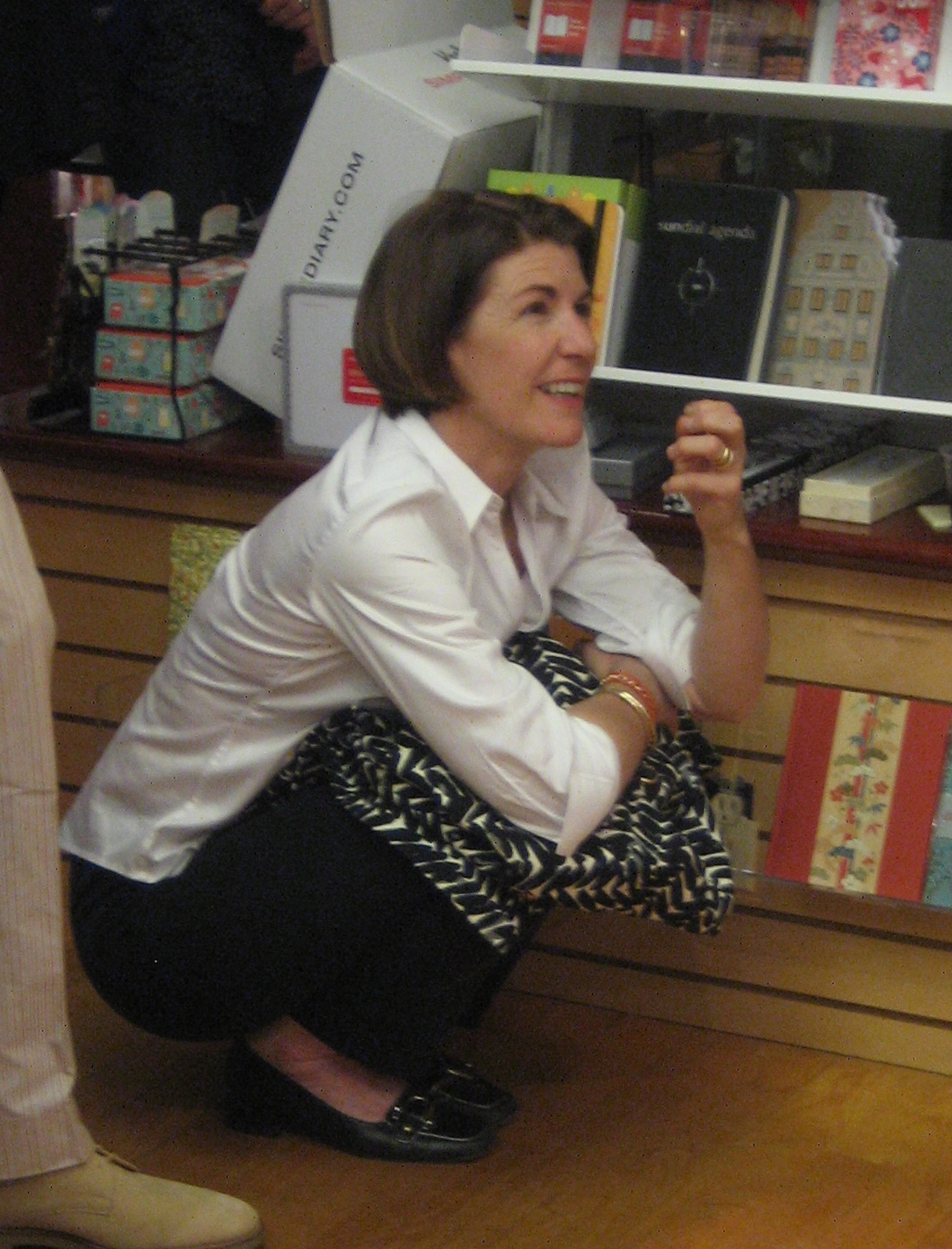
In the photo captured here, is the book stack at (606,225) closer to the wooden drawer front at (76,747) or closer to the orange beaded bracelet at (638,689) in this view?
the orange beaded bracelet at (638,689)

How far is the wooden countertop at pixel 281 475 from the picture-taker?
2.10m

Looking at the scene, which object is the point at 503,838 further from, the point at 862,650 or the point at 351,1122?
the point at 862,650

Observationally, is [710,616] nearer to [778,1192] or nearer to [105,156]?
[778,1192]

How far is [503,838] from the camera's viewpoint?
5.67ft

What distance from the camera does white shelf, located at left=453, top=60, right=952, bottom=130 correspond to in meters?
2.12

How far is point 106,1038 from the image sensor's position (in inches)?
86.3

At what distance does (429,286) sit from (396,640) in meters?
0.40

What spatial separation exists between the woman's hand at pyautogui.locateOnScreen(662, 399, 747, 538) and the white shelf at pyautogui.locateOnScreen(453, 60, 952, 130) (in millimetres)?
546

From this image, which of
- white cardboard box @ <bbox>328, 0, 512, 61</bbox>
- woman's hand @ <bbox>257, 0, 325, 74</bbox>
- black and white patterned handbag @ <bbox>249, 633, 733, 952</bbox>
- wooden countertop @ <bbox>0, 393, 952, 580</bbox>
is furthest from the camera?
woman's hand @ <bbox>257, 0, 325, 74</bbox>

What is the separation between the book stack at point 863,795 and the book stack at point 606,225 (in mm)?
587

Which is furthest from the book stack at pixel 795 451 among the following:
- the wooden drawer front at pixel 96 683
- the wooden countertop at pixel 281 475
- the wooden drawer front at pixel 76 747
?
the wooden drawer front at pixel 76 747

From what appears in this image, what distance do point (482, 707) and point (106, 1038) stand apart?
33.7 inches

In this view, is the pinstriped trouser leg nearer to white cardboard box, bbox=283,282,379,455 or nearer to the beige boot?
the beige boot

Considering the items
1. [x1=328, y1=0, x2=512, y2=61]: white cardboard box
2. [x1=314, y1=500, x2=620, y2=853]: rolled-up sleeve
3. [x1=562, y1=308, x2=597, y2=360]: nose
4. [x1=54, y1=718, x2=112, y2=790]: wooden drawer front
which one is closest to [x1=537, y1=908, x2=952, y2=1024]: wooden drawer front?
[x1=314, y1=500, x2=620, y2=853]: rolled-up sleeve
